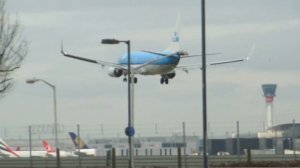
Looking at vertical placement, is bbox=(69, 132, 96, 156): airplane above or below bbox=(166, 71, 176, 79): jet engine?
below

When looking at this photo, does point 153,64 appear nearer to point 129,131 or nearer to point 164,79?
point 164,79

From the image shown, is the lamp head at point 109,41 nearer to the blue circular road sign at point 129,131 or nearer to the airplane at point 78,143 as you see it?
the blue circular road sign at point 129,131

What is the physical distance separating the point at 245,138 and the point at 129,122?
40442 millimetres

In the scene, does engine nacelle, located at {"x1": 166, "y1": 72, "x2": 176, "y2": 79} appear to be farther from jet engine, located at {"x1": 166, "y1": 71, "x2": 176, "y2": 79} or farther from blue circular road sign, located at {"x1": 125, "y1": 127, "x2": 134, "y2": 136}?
blue circular road sign, located at {"x1": 125, "y1": 127, "x2": 134, "y2": 136}

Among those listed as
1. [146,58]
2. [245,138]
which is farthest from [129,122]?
[245,138]

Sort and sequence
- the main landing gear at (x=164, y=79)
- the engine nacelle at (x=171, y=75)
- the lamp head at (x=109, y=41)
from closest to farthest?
the lamp head at (x=109, y=41) → the main landing gear at (x=164, y=79) → the engine nacelle at (x=171, y=75)

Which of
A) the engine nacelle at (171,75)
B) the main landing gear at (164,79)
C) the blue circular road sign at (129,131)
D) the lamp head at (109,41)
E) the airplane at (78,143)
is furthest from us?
the engine nacelle at (171,75)

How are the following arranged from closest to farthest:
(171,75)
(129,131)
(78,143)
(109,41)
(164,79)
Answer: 1. (109,41)
2. (129,131)
3. (78,143)
4. (164,79)
5. (171,75)

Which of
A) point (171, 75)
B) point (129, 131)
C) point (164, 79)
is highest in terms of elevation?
point (171, 75)

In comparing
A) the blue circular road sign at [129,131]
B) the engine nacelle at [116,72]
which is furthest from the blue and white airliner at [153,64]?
the blue circular road sign at [129,131]

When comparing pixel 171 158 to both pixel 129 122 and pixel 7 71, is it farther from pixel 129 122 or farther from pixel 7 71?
pixel 7 71

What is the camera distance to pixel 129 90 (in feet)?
152

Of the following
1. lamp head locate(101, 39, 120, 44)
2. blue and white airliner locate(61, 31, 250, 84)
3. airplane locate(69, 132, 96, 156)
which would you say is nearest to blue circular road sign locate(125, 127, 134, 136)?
lamp head locate(101, 39, 120, 44)

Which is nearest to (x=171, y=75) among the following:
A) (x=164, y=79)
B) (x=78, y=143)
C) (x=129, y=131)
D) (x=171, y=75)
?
(x=171, y=75)
